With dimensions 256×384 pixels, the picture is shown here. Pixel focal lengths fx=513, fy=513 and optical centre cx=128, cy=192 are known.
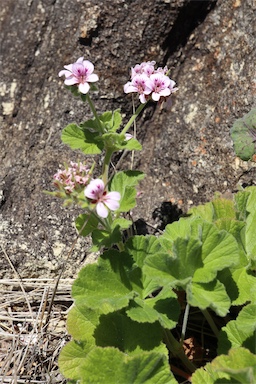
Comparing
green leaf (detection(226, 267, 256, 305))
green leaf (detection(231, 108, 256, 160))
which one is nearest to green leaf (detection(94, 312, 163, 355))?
green leaf (detection(226, 267, 256, 305))

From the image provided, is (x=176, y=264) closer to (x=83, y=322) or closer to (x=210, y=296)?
(x=210, y=296)

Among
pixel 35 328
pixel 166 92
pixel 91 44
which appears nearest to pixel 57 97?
pixel 91 44

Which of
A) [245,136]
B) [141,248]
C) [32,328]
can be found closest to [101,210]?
[141,248]

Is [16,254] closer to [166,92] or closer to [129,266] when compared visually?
[129,266]

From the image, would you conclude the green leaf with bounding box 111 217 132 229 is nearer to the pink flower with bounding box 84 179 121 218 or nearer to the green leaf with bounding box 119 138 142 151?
the pink flower with bounding box 84 179 121 218

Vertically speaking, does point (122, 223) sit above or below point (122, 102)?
above

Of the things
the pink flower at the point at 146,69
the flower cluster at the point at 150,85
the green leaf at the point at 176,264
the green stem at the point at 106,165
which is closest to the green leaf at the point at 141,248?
the green leaf at the point at 176,264

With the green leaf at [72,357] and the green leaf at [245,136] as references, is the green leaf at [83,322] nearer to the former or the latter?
the green leaf at [72,357]
